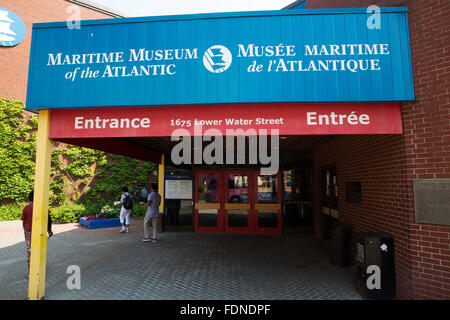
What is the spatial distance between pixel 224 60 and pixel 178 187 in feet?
23.3

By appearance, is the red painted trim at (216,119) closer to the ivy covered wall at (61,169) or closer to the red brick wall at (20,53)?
the ivy covered wall at (61,169)

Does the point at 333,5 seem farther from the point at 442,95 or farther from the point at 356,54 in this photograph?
the point at 442,95

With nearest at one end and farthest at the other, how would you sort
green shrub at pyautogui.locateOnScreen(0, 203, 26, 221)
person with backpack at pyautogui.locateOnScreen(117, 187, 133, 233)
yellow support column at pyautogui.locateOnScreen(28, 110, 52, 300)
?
yellow support column at pyautogui.locateOnScreen(28, 110, 52, 300) → person with backpack at pyautogui.locateOnScreen(117, 187, 133, 233) → green shrub at pyautogui.locateOnScreen(0, 203, 26, 221)

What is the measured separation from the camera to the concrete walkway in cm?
469

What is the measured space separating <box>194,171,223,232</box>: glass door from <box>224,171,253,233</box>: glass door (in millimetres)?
288

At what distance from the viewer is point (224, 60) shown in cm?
437

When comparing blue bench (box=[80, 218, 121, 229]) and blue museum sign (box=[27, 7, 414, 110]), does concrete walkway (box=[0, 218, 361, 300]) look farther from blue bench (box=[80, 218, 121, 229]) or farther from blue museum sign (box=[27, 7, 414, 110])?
blue museum sign (box=[27, 7, 414, 110])

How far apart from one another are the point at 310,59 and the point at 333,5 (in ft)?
16.3

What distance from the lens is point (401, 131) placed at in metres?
4.15

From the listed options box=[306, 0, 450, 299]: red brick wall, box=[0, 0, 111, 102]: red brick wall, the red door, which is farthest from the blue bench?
box=[306, 0, 450, 299]: red brick wall

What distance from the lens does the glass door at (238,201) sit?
10047 millimetres

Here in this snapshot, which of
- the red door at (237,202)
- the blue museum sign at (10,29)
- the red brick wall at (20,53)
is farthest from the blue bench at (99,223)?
the blue museum sign at (10,29)

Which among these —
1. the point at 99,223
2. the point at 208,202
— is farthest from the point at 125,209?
the point at 208,202

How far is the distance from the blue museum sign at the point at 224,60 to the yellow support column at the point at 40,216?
2.00ft
